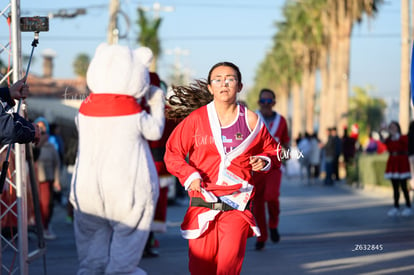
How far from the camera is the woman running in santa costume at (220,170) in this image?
5.78 m

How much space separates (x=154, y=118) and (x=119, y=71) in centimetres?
51

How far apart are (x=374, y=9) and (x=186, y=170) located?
126ft

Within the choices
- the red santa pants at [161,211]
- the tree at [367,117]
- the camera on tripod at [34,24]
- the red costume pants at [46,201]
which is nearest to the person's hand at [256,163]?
the camera on tripod at [34,24]

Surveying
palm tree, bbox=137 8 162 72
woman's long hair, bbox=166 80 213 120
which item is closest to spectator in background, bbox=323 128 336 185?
palm tree, bbox=137 8 162 72

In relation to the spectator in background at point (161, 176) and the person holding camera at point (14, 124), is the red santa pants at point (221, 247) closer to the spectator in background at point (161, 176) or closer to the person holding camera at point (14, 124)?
the person holding camera at point (14, 124)

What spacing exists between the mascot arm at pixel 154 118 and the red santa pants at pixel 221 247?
1506mm

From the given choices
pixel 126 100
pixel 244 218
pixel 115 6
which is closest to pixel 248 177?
pixel 244 218

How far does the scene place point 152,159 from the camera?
7402 millimetres

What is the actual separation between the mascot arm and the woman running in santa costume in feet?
3.68

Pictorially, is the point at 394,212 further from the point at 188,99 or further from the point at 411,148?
the point at 188,99

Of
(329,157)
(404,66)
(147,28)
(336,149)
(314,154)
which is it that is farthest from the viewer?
(147,28)

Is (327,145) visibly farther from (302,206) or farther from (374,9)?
(374,9)

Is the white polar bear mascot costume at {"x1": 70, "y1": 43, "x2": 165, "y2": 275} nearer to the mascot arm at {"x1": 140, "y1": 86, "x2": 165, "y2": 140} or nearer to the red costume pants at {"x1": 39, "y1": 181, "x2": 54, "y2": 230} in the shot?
the mascot arm at {"x1": 140, "y1": 86, "x2": 165, "y2": 140}

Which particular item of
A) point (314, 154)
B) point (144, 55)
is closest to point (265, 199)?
point (144, 55)
